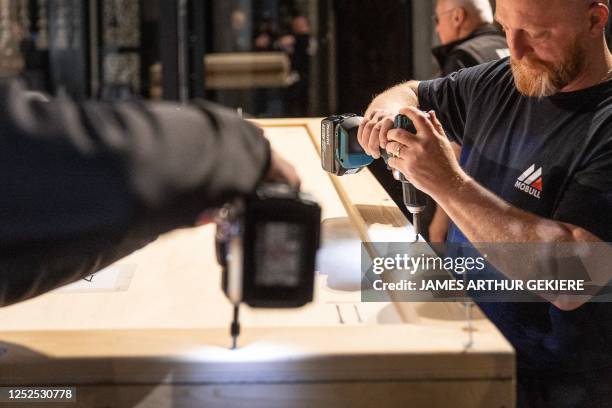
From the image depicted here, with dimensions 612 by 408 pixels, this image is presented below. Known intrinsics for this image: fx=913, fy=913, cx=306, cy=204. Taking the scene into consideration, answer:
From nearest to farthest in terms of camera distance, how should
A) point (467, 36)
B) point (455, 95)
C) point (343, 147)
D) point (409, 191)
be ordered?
point (409, 191)
point (343, 147)
point (455, 95)
point (467, 36)

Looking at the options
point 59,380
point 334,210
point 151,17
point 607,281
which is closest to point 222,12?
point 151,17

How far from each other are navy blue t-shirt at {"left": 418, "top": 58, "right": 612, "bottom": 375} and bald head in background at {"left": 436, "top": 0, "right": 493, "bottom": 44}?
1342 millimetres

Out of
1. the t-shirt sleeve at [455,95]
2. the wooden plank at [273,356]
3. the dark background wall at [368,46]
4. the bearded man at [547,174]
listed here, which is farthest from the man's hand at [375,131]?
the dark background wall at [368,46]

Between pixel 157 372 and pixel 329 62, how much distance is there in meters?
4.97

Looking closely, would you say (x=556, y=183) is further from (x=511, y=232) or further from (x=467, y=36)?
(x=467, y=36)

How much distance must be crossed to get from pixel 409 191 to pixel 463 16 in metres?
1.57

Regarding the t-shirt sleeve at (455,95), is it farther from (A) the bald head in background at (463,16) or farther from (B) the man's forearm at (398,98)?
(A) the bald head in background at (463,16)

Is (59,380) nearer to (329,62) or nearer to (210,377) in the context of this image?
(210,377)

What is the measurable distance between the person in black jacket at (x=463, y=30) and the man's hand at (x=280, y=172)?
2.07 m

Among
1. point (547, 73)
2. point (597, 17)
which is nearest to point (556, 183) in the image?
point (547, 73)

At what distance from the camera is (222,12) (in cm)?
568

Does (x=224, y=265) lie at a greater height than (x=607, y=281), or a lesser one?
greater

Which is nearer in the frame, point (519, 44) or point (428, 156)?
point (428, 156)

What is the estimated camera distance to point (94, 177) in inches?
29.3
